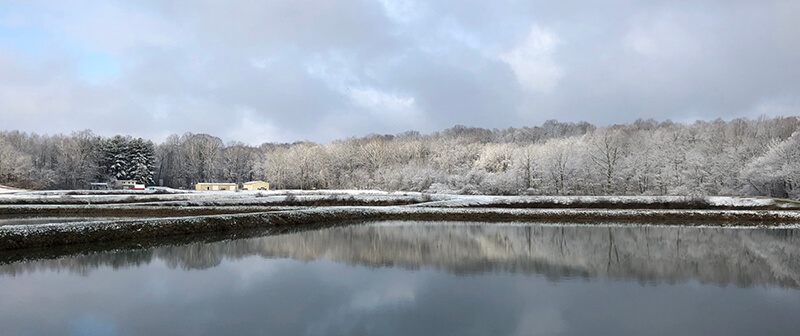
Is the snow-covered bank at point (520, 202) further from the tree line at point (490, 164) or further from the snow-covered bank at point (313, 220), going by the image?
the tree line at point (490, 164)

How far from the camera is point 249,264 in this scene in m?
13.1

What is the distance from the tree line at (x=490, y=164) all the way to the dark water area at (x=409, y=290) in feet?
149

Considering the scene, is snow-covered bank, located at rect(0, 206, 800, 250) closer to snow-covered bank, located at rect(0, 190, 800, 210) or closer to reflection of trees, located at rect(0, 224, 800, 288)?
reflection of trees, located at rect(0, 224, 800, 288)

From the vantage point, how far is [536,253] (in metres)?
15.3

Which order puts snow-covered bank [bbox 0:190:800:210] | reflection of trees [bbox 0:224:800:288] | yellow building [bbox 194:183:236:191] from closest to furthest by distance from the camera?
reflection of trees [bbox 0:224:800:288], snow-covered bank [bbox 0:190:800:210], yellow building [bbox 194:183:236:191]

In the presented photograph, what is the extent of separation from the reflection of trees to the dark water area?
96mm

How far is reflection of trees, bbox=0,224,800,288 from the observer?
1234 centimetres

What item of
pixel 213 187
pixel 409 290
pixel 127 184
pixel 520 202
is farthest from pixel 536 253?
pixel 127 184

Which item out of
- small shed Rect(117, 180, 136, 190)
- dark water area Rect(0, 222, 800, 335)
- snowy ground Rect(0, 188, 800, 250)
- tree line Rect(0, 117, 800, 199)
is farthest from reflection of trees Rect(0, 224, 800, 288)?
small shed Rect(117, 180, 136, 190)

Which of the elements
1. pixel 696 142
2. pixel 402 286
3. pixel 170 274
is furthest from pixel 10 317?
pixel 696 142

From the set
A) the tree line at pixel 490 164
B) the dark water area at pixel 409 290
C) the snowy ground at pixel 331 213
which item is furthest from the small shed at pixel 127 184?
the dark water area at pixel 409 290

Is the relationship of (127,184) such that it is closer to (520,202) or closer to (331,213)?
(331,213)

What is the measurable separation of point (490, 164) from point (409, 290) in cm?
6732

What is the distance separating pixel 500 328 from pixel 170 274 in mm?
8669
